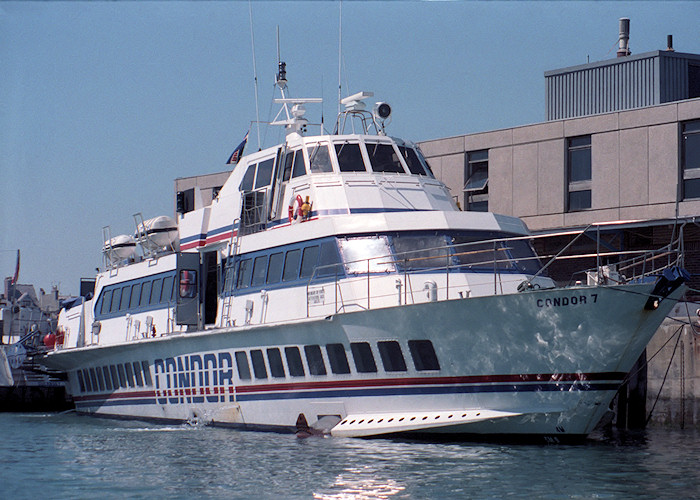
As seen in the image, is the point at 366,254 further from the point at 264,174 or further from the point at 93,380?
the point at 93,380

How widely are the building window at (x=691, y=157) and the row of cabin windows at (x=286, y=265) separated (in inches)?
660

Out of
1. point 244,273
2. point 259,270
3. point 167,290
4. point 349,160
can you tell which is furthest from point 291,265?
point 167,290

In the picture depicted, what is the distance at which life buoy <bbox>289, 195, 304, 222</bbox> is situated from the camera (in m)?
20.9

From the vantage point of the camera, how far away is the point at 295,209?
21.2 meters

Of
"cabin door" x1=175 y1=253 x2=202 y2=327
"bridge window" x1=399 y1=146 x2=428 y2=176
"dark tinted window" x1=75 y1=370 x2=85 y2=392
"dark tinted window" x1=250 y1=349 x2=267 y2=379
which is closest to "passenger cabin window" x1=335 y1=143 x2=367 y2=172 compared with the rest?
"bridge window" x1=399 y1=146 x2=428 y2=176

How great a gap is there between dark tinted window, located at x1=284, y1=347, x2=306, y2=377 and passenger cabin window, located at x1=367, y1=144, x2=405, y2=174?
447 cm

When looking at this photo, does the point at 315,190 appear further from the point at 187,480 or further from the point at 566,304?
the point at 187,480

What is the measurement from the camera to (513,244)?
1986cm

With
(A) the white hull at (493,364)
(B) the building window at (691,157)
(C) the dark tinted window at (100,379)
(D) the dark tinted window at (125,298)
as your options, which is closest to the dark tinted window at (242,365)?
(A) the white hull at (493,364)

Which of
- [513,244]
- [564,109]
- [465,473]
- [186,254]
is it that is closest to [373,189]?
[513,244]

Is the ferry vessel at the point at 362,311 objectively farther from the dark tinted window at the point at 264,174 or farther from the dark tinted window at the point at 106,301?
the dark tinted window at the point at 106,301

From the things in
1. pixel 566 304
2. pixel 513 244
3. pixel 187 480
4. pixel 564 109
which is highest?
pixel 564 109

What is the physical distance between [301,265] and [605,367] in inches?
256

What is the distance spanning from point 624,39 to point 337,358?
30490mm
